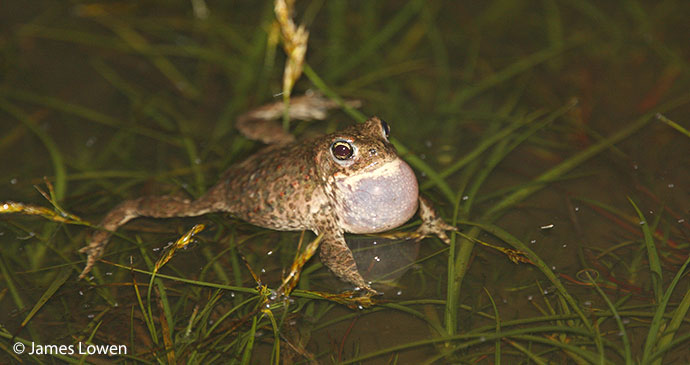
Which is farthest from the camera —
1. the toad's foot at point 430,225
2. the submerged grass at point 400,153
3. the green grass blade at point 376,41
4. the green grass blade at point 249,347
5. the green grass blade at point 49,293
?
the green grass blade at point 376,41

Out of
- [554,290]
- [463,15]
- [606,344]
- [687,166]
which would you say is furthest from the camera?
[463,15]

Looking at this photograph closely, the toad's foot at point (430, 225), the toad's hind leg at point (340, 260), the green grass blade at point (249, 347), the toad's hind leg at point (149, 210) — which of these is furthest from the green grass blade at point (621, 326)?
the toad's hind leg at point (149, 210)

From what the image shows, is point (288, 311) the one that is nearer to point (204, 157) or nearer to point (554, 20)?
point (204, 157)

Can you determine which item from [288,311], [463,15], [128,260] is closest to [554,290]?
[288,311]

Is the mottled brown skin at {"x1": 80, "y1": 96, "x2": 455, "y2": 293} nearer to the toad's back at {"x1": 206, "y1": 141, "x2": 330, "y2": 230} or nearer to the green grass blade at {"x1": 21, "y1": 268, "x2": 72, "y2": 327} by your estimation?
the toad's back at {"x1": 206, "y1": 141, "x2": 330, "y2": 230}

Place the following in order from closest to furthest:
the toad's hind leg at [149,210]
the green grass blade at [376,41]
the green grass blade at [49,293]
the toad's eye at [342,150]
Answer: the toad's eye at [342,150], the green grass blade at [49,293], the toad's hind leg at [149,210], the green grass blade at [376,41]

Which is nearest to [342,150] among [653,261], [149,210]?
[149,210]

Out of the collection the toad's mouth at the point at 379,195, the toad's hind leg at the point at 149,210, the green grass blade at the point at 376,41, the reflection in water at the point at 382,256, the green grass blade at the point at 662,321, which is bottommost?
the green grass blade at the point at 662,321

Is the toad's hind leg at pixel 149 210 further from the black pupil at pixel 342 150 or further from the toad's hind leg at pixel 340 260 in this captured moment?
the black pupil at pixel 342 150
